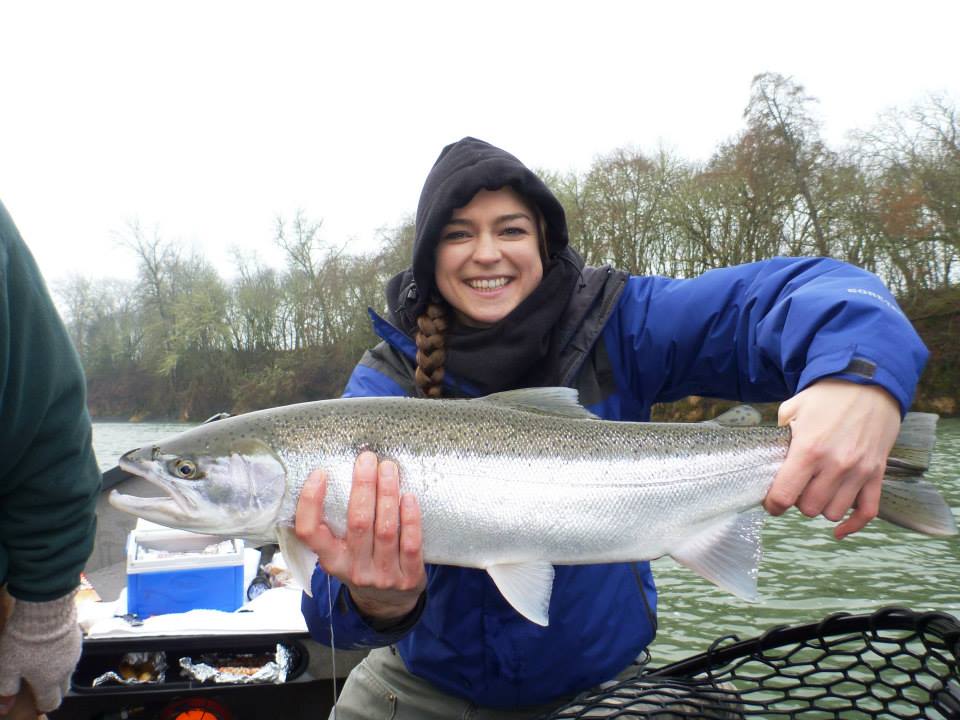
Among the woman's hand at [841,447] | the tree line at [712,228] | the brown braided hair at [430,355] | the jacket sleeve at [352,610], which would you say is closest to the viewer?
the woman's hand at [841,447]

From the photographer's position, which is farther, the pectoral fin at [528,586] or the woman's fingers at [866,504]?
the pectoral fin at [528,586]

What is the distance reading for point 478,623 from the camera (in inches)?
101

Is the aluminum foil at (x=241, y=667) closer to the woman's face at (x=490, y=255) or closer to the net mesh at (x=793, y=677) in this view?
the net mesh at (x=793, y=677)

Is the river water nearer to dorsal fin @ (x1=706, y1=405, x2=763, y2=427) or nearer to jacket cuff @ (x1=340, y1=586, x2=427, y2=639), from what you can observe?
dorsal fin @ (x1=706, y1=405, x2=763, y2=427)

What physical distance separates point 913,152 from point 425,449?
31.1 m

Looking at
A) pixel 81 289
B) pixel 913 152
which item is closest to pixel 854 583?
pixel 913 152

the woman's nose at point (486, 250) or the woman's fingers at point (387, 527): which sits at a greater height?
the woman's nose at point (486, 250)

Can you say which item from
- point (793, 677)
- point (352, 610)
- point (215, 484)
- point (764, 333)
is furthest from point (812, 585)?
point (215, 484)

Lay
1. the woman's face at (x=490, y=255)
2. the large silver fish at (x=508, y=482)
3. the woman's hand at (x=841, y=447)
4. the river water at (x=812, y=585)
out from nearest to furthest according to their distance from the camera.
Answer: the woman's hand at (x=841, y=447), the large silver fish at (x=508, y=482), the woman's face at (x=490, y=255), the river water at (x=812, y=585)

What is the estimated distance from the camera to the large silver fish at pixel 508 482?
2348 millimetres

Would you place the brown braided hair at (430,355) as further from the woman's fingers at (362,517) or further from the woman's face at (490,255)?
the woman's fingers at (362,517)

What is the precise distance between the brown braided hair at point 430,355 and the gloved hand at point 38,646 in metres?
1.39

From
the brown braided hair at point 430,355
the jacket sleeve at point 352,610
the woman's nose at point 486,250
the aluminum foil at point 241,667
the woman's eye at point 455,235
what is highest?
the woman's eye at point 455,235

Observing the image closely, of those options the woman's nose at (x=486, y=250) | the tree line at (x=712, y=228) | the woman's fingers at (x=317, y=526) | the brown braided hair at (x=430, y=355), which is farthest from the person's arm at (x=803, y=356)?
the tree line at (x=712, y=228)
